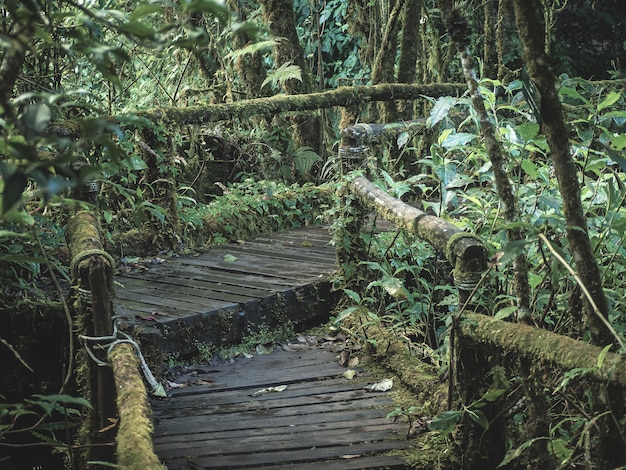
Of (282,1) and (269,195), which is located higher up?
(282,1)

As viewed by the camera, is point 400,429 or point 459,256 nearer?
point 459,256

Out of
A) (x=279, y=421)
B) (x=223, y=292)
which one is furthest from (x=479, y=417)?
(x=223, y=292)

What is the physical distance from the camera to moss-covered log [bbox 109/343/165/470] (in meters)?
2.24

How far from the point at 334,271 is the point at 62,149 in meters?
2.20

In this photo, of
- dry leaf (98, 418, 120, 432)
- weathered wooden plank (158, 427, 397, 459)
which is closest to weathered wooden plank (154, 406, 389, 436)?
weathered wooden plank (158, 427, 397, 459)

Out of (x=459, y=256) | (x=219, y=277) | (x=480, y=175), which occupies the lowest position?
(x=219, y=277)

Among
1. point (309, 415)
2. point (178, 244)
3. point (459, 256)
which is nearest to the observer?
point (459, 256)

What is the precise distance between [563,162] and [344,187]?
2769 mm

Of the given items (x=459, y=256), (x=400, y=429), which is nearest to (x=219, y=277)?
(x=400, y=429)

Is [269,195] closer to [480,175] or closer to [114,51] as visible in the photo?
[480,175]

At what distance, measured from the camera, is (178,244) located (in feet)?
21.4

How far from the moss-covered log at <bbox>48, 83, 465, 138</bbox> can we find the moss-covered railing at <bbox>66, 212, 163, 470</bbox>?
2482 millimetres

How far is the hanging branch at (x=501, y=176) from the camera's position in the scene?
2.89 m

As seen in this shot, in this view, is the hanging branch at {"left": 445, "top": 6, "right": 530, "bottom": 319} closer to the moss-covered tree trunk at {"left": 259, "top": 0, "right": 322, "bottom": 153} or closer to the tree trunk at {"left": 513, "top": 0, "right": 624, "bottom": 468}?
the tree trunk at {"left": 513, "top": 0, "right": 624, "bottom": 468}
